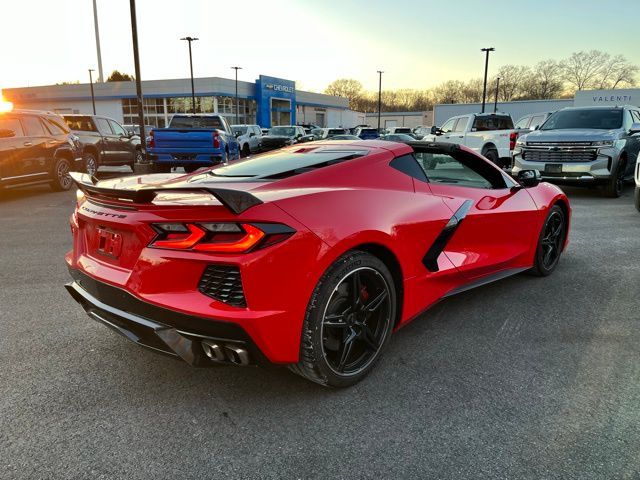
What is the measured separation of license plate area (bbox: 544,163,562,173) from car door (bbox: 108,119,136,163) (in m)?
12.7

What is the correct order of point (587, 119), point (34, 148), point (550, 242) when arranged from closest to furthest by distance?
point (550, 242) < point (34, 148) < point (587, 119)

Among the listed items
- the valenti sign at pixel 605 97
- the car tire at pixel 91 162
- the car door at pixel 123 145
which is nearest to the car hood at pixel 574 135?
the car tire at pixel 91 162

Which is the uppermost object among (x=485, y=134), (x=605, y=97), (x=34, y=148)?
(x=605, y=97)

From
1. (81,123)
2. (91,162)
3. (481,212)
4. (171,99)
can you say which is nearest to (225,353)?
(481,212)

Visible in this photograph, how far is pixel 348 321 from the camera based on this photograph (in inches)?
110

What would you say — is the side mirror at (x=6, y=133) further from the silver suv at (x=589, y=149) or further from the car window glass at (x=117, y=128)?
the silver suv at (x=589, y=149)

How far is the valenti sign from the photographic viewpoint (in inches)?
1346

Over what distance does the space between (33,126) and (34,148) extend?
0.57 meters

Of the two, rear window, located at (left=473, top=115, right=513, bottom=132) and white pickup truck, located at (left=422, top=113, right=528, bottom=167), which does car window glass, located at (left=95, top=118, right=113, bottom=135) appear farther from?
rear window, located at (left=473, top=115, right=513, bottom=132)

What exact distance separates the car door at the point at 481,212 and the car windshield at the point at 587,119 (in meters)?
8.18

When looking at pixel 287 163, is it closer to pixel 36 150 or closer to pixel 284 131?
pixel 36 150

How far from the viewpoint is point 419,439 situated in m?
A: 2.38

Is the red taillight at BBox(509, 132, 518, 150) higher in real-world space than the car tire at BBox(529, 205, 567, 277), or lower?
higher

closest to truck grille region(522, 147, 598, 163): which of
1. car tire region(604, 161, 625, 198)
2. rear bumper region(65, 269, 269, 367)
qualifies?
car tire region(604, 161, 625, 198)
